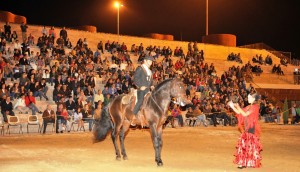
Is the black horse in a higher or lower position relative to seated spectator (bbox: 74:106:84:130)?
higher

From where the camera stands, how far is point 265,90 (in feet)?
107

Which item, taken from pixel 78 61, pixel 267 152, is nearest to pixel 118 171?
pixel 267 152

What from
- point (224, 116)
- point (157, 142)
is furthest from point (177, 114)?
point (157, 142)

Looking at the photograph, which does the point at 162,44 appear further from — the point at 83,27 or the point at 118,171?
the point at 118,171

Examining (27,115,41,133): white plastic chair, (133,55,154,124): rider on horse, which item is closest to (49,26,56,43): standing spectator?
(27,115,41,133): white plastic chair

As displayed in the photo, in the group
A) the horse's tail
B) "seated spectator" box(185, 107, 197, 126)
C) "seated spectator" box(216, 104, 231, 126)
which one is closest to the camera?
the horse's tail

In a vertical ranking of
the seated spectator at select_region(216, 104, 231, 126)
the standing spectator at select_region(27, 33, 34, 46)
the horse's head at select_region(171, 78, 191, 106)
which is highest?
the standing spectator at select_region(27, 33, 34, 46)

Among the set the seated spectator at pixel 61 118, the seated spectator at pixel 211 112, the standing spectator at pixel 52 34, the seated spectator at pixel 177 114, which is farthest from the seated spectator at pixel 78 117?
the seated spectator at pixel 211 112

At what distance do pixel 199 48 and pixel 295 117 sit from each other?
1293cm

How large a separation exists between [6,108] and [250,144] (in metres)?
13.6

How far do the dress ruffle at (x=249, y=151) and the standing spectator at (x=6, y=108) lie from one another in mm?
13228

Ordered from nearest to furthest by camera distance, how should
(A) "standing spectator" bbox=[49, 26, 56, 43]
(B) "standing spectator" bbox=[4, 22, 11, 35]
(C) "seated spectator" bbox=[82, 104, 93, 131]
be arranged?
(C) "seated spectator" bbox=[82, 104, 93, 131] → (B) "standing spectator" bbox=[4, 22, 11, 35] → (A) "standing spectator" bbox=[49, 26, 56, 43]

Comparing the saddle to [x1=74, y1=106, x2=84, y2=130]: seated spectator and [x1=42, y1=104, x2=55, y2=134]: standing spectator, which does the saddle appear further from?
[x1=74, y1=106, x2=84, y2=130]: seated spectator

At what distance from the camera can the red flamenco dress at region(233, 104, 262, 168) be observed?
895cm
